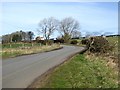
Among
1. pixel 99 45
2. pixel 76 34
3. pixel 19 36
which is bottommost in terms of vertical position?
pixel 99 45

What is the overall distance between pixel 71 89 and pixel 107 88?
1863mm

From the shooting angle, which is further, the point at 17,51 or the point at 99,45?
the point at 17,51

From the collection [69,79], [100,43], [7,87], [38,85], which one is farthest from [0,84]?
[100,43]

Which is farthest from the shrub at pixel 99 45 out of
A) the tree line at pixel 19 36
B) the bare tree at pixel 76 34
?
the bare tree at pixel 76 34

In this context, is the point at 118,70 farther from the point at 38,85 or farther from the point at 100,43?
the point at 100,43

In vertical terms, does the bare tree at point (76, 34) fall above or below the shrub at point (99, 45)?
above

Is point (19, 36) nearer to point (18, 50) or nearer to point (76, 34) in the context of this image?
point (76, 34)

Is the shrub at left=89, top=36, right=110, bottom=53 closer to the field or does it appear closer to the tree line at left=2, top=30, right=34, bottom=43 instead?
the field

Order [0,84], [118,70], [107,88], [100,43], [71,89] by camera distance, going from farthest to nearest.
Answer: [100,43], [118,70], [0,84], [107,88], [71,89]

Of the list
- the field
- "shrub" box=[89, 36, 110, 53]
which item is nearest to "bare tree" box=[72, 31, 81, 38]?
the field

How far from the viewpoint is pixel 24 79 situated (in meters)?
16.2

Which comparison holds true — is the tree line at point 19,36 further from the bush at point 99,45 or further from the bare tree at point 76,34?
the bush at point 99,45

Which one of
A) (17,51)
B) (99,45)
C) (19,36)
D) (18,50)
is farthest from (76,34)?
(99,45)

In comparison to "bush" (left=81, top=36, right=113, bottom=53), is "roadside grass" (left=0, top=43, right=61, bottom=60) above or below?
below
